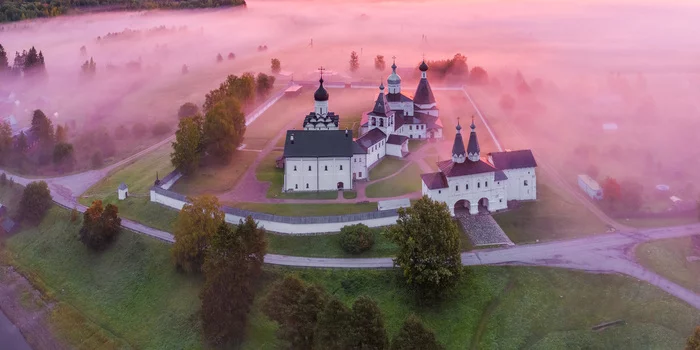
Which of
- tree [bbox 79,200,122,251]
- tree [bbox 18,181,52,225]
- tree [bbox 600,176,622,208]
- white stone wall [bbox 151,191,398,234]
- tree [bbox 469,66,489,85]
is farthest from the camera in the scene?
tree [bbox 469,66,489,85]

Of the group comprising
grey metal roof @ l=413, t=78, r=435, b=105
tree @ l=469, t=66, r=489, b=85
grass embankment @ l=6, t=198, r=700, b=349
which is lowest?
grass embankment @ l=6, t=198, r=700, b=349

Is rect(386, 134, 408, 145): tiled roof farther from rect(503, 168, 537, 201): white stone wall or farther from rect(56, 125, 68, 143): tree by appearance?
rect(56, 125, 68, 143): tree

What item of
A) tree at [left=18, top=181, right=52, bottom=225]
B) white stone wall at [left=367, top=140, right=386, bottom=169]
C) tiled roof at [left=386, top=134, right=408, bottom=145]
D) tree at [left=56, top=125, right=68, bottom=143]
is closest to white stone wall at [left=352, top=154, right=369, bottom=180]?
white stone wall at [left=367, top=140, right=386, bottom=169]

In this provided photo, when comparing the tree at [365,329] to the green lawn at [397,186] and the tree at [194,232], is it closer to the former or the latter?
the tree at [194,232]

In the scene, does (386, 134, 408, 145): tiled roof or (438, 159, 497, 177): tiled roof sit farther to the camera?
(386, 134, 408, 145): tiled roof

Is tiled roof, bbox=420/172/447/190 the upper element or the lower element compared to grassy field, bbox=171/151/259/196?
upper

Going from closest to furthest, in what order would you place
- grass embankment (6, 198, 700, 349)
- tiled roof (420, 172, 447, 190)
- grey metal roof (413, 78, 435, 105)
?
1. grass embankment (6, 198, 700, 349)
2. tiled roof (420, 172, 447, 190)
3. grey metal roof (413, 78, 435, 105)
